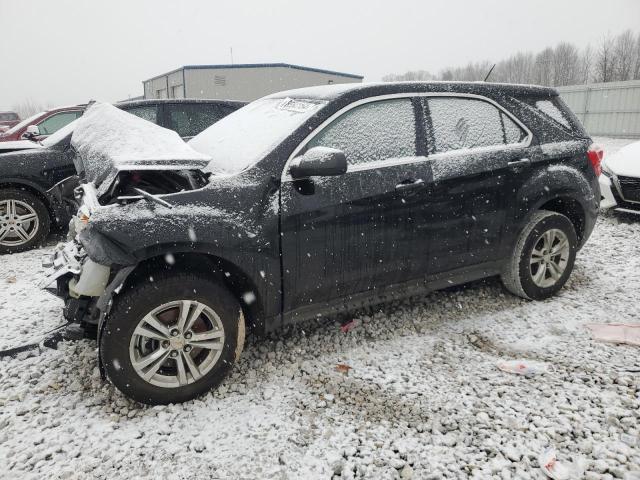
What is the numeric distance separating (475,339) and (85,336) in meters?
2.67

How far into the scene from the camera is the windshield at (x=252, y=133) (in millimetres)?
2835

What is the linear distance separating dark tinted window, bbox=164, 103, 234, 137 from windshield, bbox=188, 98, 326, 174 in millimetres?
3225

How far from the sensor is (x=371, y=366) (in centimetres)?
307

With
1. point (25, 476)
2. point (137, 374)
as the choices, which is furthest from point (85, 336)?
point (25, 476)

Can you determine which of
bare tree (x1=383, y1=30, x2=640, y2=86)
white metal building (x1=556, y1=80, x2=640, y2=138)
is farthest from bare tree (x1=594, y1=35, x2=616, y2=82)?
white metal building (x1=556, y1=80, x2=640, y2=138)

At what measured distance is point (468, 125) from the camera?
3430mm

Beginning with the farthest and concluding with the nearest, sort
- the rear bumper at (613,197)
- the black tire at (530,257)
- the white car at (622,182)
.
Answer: the rear bumper at (613,197) < the white car at (622,182) < the black tire at (530,257)

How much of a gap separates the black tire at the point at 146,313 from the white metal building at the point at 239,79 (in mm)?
22132

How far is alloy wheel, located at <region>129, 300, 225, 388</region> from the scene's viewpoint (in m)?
2.52

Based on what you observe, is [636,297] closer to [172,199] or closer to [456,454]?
[456,454]

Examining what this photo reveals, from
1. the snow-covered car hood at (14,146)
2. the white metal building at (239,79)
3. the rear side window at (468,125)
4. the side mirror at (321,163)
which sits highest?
the white metal building at (239,79)

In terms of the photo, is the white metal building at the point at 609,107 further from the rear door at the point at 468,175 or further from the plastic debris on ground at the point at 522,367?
the plastic debris on ground at the point at 522,367

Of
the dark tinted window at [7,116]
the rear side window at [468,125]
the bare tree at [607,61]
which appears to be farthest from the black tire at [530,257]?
the bare tree at [607,61]

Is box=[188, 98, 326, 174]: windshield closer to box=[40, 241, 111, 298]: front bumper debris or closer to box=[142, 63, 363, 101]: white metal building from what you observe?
box=[40, 241, 111, 298]: front bumper debris
